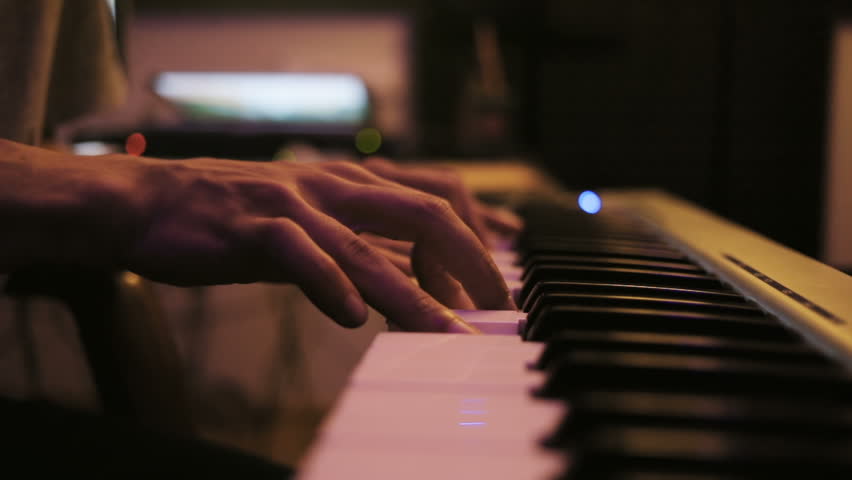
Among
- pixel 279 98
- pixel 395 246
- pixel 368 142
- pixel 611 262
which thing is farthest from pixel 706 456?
pixel 279 98

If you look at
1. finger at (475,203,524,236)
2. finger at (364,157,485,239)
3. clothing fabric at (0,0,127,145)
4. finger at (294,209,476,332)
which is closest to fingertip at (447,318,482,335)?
finger at (294,209,476,332)

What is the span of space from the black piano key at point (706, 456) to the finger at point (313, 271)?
22 centimetres

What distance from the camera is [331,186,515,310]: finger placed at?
1.69ft

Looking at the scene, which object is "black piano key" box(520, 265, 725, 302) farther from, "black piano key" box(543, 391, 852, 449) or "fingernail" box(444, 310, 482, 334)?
"black piano key" box(543, 391, 852, 449)

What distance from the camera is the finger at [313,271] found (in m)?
0.46

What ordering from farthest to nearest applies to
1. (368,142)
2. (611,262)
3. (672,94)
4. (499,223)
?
(368,142), (672,94), (499,223), (611,262)

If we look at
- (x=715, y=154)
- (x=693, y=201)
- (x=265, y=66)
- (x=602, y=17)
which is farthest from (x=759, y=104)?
(x=265, y=66)

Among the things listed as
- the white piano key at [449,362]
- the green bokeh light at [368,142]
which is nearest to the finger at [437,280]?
the white piano key at [449,362]

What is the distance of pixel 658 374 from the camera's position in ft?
1.11

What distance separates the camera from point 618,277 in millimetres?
565

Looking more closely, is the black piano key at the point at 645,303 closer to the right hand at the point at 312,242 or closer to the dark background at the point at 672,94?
the right hand at the point at 312,242

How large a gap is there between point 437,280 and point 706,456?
11.9 inches

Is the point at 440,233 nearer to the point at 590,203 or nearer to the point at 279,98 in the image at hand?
the point at 590,203

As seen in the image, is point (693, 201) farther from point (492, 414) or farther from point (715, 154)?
point (492, 414)
